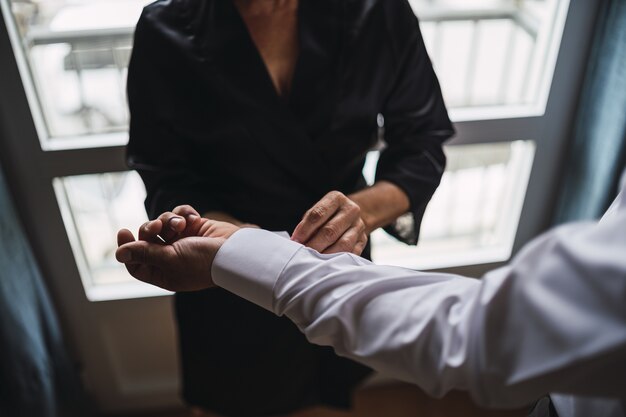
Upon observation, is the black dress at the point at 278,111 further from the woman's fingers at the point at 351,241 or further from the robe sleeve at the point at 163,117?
the woman's fingers at the point at 351,241

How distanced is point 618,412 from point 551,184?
96 centimetres

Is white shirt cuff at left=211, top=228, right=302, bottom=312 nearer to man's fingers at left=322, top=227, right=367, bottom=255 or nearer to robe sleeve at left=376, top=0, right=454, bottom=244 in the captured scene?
man's fingers at left=322, top=227, right=367, bottom=255

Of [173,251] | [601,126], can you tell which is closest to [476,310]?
[173,251]

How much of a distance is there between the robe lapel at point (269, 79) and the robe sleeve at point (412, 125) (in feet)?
0.39

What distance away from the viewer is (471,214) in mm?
1621

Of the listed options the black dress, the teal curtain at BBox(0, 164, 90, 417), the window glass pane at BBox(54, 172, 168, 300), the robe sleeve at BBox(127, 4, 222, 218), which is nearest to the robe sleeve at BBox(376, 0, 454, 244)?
the black dress

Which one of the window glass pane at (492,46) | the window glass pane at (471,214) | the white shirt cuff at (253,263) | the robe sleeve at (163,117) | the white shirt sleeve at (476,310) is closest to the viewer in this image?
the white shirt sleeve at (476,310)

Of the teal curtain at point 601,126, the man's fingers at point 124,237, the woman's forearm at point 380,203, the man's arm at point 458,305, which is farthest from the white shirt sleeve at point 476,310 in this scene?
the teal curtain at point 601,126

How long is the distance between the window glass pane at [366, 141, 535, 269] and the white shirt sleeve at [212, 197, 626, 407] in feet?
2.81

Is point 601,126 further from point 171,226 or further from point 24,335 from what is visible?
point 24,335

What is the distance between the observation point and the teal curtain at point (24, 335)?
3.94 feet

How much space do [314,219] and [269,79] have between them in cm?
25

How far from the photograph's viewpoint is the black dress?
93 cm

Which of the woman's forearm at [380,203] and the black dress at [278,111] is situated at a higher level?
the black dress at [278,111]
